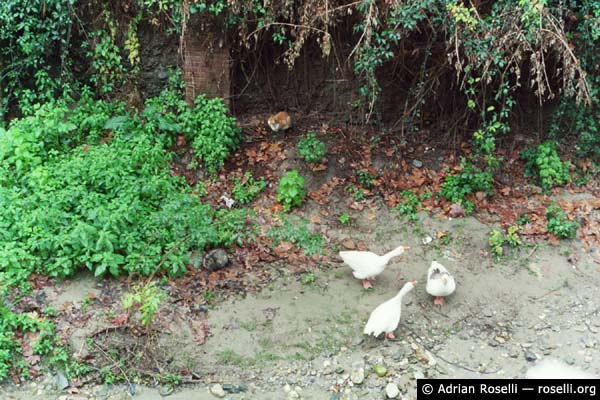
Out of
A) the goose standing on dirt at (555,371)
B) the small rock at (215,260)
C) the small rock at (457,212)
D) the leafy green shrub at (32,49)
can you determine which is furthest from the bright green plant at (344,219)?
the leafy green shrub at (32,49)

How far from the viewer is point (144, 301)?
4.09m

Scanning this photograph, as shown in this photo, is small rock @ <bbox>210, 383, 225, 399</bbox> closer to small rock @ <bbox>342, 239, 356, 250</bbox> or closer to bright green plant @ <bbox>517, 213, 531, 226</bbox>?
small rock @ <bbox>342, 239, 356, 250</bbox>

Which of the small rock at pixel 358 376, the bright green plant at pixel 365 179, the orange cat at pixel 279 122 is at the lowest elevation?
the small rock at pixel 358 376

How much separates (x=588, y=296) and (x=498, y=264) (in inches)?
30.2

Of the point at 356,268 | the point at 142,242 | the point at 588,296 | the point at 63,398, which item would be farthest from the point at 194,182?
the point at 588,296

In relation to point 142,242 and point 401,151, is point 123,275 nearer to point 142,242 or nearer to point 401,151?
point 142,242

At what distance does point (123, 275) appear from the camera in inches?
178

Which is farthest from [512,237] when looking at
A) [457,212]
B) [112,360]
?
[112,360]

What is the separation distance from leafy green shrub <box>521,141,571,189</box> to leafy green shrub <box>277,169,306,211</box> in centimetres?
249

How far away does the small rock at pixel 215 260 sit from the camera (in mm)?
4723

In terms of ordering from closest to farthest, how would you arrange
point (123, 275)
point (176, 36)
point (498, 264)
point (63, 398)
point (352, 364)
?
point (63, 398) < point (352, 364) < point (123, 275) < point (498, 264) < point (176, 36)

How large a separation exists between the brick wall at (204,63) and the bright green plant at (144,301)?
2.46m

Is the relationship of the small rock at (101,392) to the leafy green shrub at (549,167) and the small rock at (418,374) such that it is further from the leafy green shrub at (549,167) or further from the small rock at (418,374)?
the leafy green shrub at (549,167)

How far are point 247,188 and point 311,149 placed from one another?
0.79 metres
